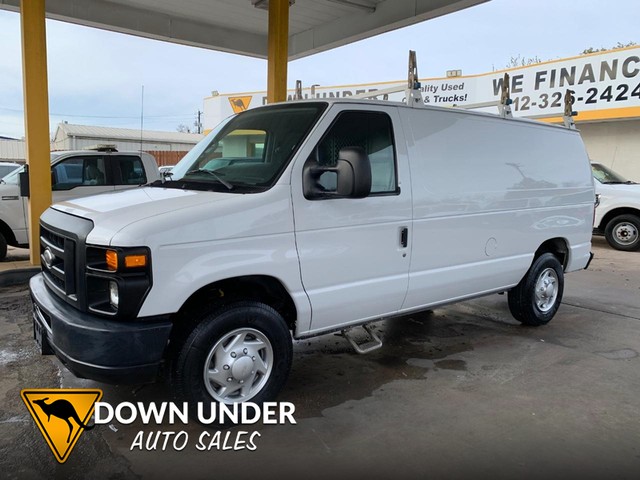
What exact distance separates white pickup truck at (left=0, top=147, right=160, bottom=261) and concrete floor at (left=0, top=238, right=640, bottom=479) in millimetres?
3195

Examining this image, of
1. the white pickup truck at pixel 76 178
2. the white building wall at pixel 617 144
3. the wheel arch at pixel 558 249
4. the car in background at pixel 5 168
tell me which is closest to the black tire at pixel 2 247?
the white pickup truck at pixel 76 178

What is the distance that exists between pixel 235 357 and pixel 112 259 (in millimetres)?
1017

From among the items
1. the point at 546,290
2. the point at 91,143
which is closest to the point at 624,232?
the point at 546,290

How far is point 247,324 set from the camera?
11.2 ft

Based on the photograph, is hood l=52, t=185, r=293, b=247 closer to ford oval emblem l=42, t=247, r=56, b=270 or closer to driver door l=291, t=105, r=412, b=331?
driver door l=291, t=105, r=412, b=331

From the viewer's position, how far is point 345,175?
3.50 metres

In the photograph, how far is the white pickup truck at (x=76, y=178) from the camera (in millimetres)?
8539

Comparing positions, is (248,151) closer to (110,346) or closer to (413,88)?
(413,88)

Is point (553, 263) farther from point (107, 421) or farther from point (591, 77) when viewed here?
point (591, 77)

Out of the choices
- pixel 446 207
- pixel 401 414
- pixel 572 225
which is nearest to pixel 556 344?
pixel 572 225

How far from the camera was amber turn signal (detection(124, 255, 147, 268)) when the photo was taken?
2.95m

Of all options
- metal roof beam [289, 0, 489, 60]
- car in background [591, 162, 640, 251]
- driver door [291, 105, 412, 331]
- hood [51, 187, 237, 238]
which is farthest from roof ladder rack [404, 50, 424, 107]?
car in background [591, 162, 640, 251]

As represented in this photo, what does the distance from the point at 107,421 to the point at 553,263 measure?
4820 millimetres

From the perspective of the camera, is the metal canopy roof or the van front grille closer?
the van front grille
